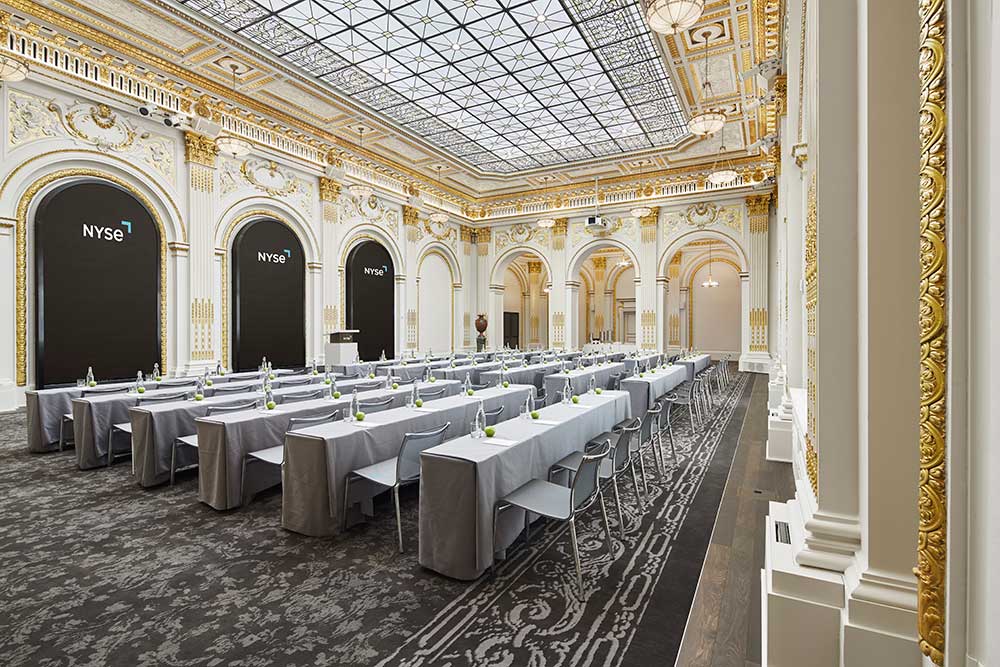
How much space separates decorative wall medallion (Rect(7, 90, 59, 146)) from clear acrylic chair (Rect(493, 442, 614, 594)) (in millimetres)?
9603

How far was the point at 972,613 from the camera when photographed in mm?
903

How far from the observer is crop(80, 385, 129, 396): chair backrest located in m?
5.84

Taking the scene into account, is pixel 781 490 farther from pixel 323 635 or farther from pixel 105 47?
pixel 105 47

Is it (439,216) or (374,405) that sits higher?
(439,216)

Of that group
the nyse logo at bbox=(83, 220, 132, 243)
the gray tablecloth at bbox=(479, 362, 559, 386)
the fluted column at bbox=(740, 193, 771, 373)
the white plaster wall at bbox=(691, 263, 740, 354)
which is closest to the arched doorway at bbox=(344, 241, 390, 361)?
the nyse logo at bbox=(83, 220, 132, 243)

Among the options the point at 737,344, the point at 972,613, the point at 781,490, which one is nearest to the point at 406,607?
the point at 972,613

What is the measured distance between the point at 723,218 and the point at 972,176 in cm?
1517

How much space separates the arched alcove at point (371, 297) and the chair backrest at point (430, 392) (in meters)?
7.81

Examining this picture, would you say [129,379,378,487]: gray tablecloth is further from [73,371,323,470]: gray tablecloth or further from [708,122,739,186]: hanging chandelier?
[708,122,739,186]: hanging chandelier

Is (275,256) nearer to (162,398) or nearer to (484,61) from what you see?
(484,61)

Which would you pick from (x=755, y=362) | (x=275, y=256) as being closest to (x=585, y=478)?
(x=275, y=256)

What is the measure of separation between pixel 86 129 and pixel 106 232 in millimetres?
1709

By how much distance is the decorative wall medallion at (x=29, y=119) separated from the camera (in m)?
7.48

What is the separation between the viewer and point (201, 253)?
32.7 feet
